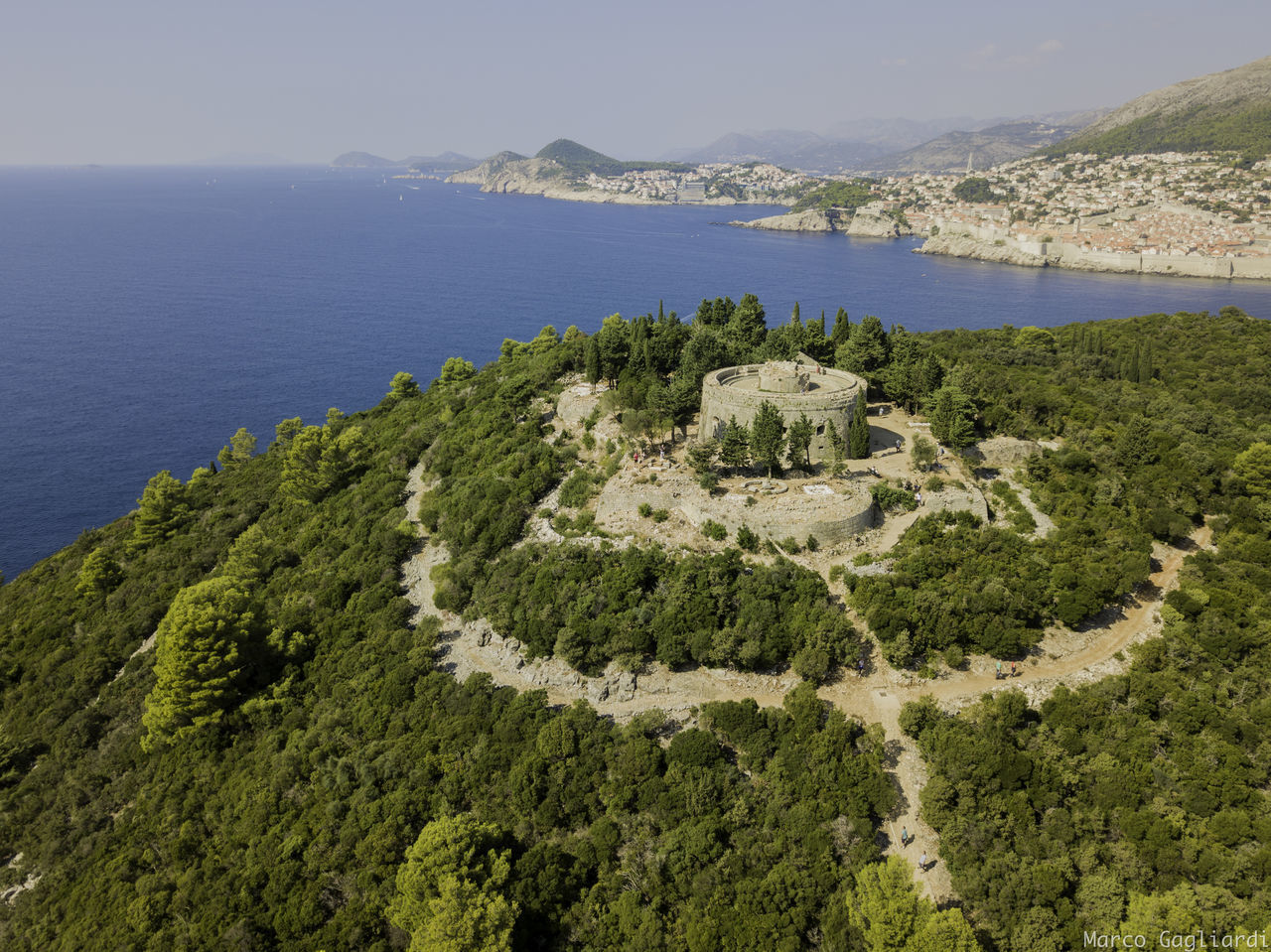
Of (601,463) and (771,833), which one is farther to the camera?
(601,463)

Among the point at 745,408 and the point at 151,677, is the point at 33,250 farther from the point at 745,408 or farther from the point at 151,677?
the point at 745,408

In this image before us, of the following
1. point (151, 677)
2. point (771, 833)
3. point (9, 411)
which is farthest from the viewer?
point (9, 411)

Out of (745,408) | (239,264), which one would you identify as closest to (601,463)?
(745,408)

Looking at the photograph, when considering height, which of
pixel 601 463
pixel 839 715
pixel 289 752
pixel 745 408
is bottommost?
pixel 289 752

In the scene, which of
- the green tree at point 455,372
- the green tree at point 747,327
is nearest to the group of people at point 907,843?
the green tree at point 747,327

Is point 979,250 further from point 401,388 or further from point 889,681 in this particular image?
A: point 889,681

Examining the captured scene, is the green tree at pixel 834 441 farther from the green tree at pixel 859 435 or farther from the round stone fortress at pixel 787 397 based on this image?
the green tree at pixel 859 435

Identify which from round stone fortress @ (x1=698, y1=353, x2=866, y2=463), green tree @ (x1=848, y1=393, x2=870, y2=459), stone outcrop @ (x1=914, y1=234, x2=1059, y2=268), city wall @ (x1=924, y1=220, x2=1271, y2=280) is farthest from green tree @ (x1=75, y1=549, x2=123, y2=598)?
city wall @ (x1=924, y1=220, x2=1271, y2=280)
